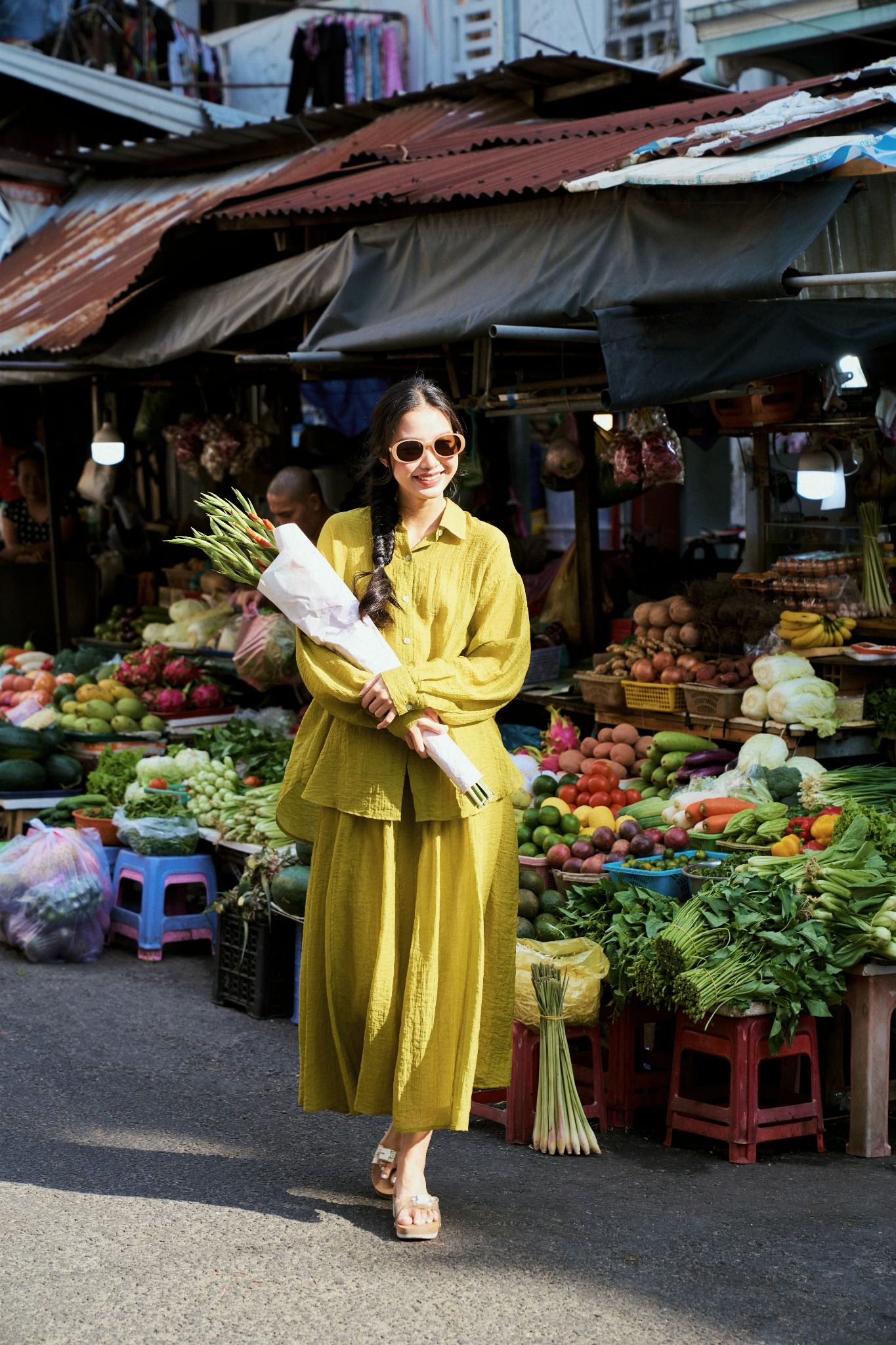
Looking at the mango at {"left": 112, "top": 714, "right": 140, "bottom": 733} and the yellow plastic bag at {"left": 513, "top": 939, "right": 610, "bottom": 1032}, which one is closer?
the yellow plastic bag at {"left": 513, "top": 939, "right": 610, "bottom": 1032}

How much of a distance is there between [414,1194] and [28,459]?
903cm

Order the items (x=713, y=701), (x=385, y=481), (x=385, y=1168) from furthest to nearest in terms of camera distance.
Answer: (x=713, y=701) → (x=385, y=1168) → (x=385, y=481)

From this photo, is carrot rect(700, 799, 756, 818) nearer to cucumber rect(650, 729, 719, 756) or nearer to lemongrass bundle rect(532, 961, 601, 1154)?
cucumber rect(650, 729, 719, 756)

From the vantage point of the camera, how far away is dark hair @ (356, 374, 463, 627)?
13.4 feet

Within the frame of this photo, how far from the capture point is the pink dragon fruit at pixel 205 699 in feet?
29.8

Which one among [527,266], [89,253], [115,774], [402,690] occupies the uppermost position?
[89,253]

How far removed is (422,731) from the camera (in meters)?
3.97

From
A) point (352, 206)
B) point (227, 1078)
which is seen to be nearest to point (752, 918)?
point (227, 1078)

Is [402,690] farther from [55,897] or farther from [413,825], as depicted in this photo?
[55,897]

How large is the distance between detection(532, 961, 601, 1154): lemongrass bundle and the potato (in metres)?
2.28

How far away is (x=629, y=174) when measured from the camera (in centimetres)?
541

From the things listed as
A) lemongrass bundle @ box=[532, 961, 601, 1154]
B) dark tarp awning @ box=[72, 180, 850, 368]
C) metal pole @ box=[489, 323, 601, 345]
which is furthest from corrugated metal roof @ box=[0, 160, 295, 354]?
lemongrass bundle @ box=[532, 961, 601, 1154]

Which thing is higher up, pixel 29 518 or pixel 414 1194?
pixel 29 518

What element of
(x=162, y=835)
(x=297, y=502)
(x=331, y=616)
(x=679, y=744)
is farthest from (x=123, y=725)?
(x=331, y=616)
